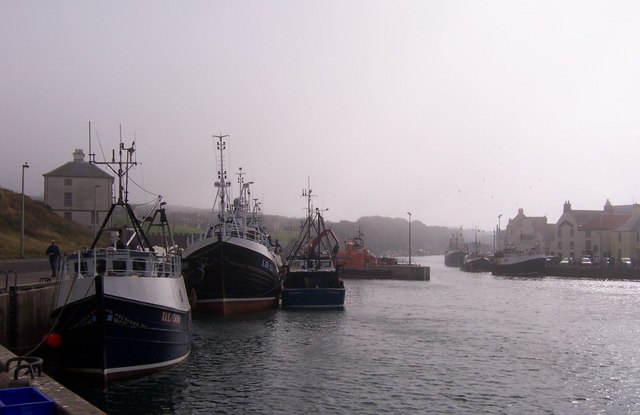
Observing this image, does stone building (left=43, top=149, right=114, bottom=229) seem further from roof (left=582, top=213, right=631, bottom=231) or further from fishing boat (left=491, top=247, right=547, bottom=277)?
roof (left=582, top=213, right=631, bottom=231)

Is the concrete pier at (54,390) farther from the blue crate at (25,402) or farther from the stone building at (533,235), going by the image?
the stone building at (533,235)

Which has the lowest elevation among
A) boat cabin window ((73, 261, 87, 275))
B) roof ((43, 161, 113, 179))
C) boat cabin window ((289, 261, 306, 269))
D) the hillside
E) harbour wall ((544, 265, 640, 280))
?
harbour wall ((544, 265, 640, 280))

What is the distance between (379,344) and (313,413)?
459 inches

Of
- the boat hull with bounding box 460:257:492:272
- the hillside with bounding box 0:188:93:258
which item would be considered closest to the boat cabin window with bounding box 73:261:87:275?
the hillside with bounding box 0:188:93:258

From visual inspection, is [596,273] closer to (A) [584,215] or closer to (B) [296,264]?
(A) [584,215]

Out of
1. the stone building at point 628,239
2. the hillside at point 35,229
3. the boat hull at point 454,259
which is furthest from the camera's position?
the boat hull at point 454,259

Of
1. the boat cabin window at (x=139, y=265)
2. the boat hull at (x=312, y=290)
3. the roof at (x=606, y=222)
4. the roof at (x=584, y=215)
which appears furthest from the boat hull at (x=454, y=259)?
the boat cabin window at (x=139, y=265)

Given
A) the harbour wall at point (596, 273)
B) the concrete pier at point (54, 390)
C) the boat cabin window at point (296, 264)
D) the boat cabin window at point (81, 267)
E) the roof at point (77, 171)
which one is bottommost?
the harbour wall at point (596, 273)

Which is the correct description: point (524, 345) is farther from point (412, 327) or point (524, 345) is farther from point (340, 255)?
point (340, 255)

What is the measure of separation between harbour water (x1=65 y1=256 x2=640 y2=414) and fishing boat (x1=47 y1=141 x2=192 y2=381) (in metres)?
0.62

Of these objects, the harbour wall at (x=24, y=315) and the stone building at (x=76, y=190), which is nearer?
the harbour wall at (x=24, y=315)

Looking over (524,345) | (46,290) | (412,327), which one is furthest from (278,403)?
(412,327)

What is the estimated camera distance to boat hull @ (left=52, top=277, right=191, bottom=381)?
19047 mm

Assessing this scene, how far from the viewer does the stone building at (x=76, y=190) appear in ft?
237
